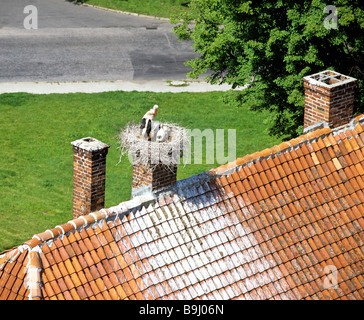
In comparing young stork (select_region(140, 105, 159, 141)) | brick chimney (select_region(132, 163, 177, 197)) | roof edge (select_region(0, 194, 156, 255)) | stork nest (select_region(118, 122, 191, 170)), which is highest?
young stork (select_region(140, 105, 159, 141))

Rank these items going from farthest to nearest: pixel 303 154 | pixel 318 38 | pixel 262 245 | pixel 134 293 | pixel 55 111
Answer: pixel 55 111 → pixel 318 38 → pixel 303 154 → pixel 262 245 → pixel 134 293

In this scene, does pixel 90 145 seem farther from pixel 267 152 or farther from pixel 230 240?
pixel 267 152

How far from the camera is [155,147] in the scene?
15.7m

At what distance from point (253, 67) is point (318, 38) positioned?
8.09ft

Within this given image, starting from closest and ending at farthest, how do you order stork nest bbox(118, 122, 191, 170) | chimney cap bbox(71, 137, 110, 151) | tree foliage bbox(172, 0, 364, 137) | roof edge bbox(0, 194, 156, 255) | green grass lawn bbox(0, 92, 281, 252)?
roof edge bbox(0, 194, 156, 255)
stork nest bbox(118, 122, 191, 170)
chimney cap bbox(71, 137, 110, 151)
tree foliage bbox(172, 0, 364, 137)
green grass lawn bbox(0, 92, 281, 252)

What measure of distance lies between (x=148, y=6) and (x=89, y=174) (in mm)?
31283

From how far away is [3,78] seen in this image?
1485 inches

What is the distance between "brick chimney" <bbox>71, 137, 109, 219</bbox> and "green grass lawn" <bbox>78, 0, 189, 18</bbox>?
98.1 ft

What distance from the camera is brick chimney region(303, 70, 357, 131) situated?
18547mm

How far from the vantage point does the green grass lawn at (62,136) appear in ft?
93.1

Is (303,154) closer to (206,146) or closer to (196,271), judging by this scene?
(196,271)

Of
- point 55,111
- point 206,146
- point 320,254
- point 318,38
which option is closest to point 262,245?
point 320,254

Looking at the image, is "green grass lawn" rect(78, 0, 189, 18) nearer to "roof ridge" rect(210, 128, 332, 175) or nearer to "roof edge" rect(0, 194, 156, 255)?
"roof ridge" rect(210, 128, 332, 175)

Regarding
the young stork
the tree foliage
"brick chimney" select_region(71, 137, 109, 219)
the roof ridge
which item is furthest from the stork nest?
the tree foliage
